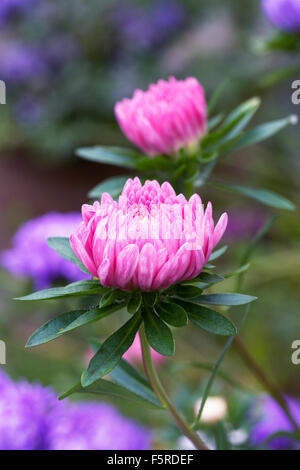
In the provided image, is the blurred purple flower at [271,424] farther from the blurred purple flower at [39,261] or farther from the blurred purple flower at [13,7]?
the blurred purple flower at [13,7]

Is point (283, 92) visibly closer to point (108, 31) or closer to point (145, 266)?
point (108, 31)

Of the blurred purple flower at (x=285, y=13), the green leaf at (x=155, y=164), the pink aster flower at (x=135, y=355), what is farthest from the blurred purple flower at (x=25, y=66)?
the green leaf at (x=155, y=164)

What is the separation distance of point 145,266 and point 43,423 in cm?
12

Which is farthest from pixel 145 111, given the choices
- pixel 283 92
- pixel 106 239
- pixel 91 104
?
pixel 91 104

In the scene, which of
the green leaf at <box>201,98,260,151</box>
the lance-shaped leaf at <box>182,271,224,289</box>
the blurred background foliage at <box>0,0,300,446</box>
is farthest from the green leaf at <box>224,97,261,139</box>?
the blurred background foliage at <box>0,0,300,446</box>

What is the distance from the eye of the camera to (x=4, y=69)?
1.85 m

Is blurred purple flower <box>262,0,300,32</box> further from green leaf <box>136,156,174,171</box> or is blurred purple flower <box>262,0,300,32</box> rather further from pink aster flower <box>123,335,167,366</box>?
pink aster flower <box>123,335,167,366</box>

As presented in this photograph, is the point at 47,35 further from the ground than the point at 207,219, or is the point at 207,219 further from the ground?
the point at 47,35

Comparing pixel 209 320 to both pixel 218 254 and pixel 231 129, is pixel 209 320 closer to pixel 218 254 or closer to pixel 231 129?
pixel 218 254

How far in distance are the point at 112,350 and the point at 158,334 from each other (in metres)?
0.02

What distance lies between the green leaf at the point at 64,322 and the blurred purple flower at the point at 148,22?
163 centimetres

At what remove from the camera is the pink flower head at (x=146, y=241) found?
22 centimetres

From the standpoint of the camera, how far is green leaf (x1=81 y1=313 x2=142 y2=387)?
0.22 m

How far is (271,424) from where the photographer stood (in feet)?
1.28
